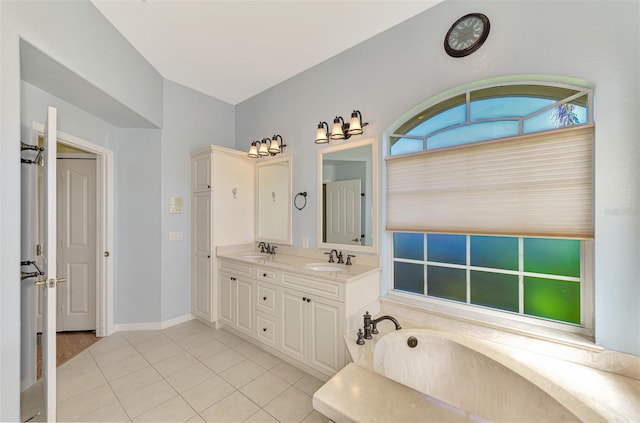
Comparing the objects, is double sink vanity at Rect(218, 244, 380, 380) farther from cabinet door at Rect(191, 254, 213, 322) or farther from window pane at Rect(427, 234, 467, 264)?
window pane at Rect(427, 234, 467, 264)

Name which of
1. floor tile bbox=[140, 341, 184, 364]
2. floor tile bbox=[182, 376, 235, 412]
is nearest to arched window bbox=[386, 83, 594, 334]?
floor tile bbox=[182, 376, 235, 412]

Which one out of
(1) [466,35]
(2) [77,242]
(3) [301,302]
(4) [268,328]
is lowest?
(4) [268,328]

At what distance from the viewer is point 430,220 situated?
2.04m

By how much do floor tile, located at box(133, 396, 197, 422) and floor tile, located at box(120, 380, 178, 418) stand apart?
0.05 metres

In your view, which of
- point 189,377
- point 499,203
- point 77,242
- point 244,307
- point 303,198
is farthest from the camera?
point 77,242

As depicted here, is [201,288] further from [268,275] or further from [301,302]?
[301,302]

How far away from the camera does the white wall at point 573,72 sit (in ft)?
4.45

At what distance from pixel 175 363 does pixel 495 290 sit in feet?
9.13

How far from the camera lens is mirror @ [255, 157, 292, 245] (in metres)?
3.03

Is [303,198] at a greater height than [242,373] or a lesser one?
greater

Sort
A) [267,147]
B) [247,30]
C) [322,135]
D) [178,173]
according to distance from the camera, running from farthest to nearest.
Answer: [178,173]
[267,147]
[322,135]
[247,30]

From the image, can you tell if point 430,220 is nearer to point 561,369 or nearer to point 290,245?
point 561,369

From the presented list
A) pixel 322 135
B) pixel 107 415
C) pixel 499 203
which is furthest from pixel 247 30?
pixel 107 415

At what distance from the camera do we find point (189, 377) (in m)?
2.13
